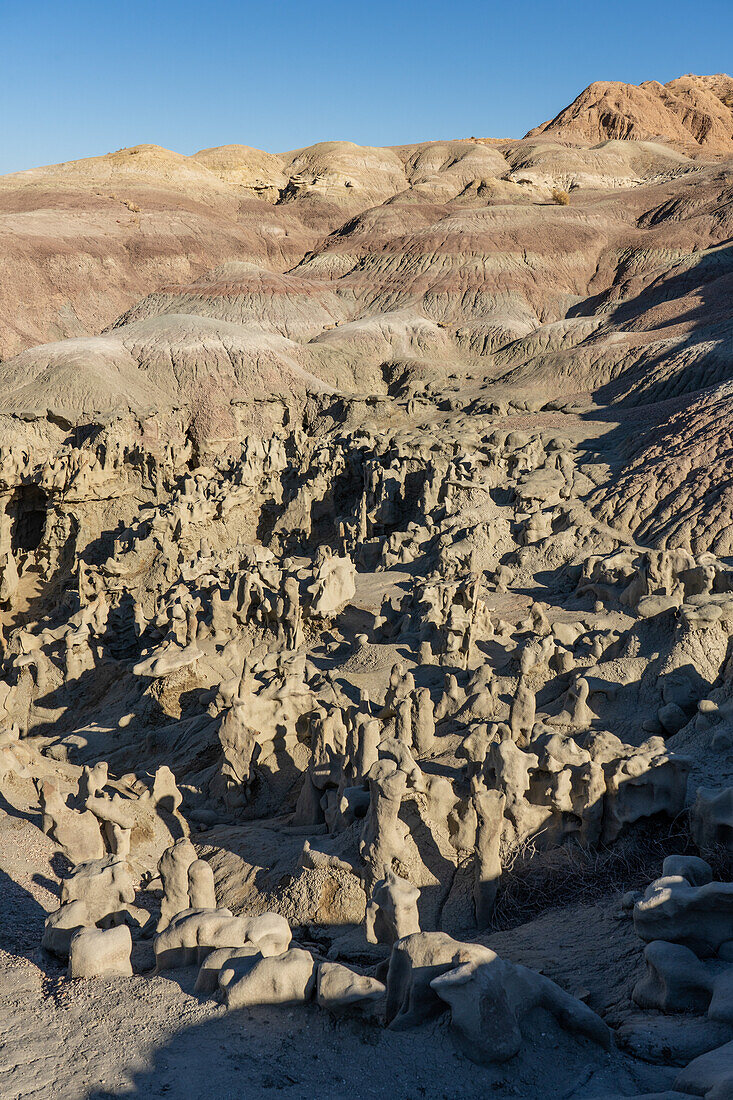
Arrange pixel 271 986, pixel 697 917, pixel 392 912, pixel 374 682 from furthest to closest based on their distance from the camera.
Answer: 1. pixel 374 682
2. pixel 392 912
3. pixel 697 917
4. pixel 271 986

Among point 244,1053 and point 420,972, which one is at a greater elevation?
point 420,972

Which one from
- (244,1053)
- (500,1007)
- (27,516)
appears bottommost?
(244,1053)

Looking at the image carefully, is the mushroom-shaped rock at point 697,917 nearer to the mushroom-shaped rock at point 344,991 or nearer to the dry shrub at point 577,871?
the dry shrub at point 577,871

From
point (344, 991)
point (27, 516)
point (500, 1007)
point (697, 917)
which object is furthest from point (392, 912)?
point (27, 516)

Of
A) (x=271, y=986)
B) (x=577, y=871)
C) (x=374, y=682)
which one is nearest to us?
(x=271, y=986)

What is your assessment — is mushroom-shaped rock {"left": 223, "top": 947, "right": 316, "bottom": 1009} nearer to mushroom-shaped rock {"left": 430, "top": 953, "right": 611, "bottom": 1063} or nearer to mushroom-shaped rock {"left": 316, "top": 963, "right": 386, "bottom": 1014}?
mushroom-shaped rock {"left": 316, "top": 963, "right": 386, "bottom": 1014}

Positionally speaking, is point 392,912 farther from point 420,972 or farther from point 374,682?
point 374,682
